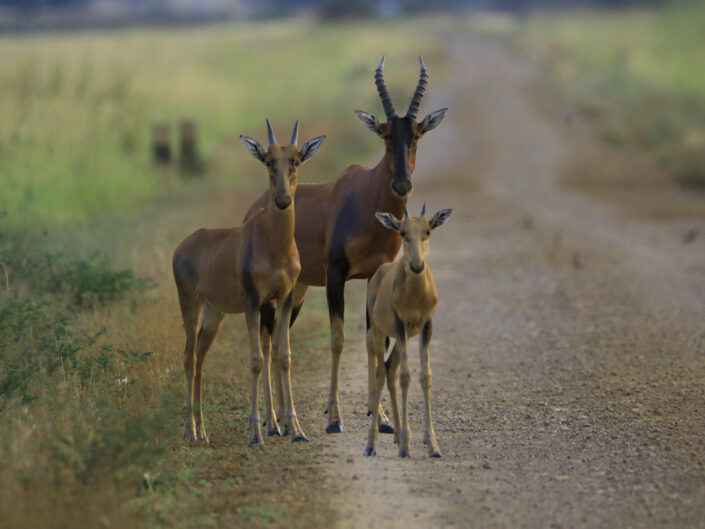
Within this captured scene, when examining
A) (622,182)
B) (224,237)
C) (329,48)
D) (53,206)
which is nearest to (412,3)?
(329,48)

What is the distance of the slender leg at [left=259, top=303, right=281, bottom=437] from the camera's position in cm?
803

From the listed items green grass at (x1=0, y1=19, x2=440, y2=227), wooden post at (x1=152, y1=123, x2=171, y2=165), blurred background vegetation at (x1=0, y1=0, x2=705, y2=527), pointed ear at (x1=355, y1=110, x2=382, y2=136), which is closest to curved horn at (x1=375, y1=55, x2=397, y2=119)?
pointed ear at (x1=355, y1=110, x2=382, y2=136)

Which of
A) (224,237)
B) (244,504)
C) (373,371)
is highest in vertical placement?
(224,237)

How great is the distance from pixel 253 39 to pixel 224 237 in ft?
171

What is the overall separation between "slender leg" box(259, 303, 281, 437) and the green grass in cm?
636

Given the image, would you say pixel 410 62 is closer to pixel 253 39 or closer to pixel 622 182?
pixel 253 39

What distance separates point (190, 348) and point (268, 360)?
0.60m

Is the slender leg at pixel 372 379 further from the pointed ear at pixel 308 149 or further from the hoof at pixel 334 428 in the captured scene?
the pointed ear at pixel 308 149

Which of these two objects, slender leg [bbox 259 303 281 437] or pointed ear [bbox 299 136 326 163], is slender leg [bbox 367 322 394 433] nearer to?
slender leg [bbox 259 303 281 437]

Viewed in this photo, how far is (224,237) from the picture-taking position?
829 centimetres

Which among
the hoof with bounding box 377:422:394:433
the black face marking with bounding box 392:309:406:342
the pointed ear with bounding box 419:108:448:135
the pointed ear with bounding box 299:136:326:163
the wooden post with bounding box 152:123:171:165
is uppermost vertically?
the wooden post with bounding box 152:123:171:165

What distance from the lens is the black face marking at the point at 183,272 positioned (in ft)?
27.1

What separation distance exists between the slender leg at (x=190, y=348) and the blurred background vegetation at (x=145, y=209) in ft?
0.70

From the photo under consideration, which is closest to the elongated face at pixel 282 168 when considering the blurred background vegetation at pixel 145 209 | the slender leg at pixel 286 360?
the slender leg at pixel 286 360
